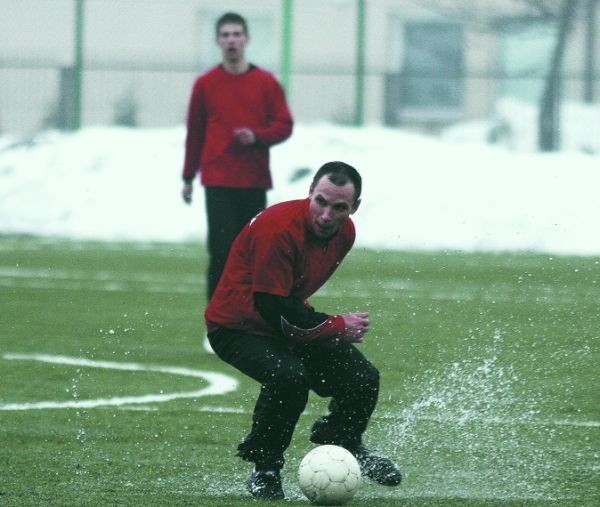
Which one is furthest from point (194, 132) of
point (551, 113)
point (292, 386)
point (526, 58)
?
point (526, 58)

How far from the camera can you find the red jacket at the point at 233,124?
10.5m

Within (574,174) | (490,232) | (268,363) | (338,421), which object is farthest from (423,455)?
(574,174)

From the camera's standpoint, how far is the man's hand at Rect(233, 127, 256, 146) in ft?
33.9

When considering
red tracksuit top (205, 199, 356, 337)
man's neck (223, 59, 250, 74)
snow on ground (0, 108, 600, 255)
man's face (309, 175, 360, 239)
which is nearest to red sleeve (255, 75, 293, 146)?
man's neck (223, 59, 250, 74)

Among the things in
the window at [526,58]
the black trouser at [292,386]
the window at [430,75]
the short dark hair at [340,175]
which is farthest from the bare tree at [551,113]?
the short dark hair at [340,175]

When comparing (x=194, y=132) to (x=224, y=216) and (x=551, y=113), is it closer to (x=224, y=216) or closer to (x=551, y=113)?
(x=224, y=216)

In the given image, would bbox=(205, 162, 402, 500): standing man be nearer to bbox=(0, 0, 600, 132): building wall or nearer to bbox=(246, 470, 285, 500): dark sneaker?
bbox=(246, 470, 285, 500): dark sneaker

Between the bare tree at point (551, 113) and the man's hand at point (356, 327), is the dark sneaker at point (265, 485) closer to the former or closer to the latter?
the man's hand at point (356, 327)

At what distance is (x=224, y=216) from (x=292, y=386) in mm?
4111

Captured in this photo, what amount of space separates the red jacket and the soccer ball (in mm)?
4389

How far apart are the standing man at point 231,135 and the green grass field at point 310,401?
91 cm

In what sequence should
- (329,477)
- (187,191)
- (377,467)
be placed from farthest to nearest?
(187,191), (377,467), (329,477)

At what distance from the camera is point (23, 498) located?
20.0 ft

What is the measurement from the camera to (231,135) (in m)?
10.5
